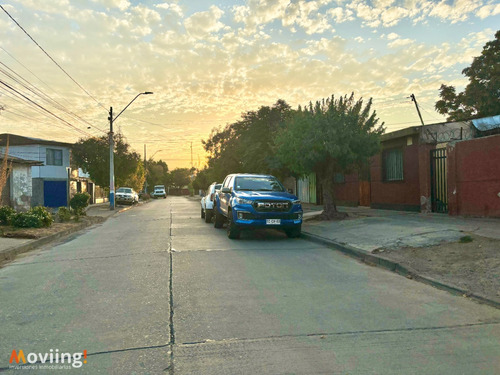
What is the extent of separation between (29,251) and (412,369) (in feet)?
33.6

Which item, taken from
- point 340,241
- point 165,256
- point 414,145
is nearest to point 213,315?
point 165,256

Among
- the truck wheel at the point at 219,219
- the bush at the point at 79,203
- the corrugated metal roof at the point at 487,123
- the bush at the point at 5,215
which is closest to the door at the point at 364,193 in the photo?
the corrugated metal roof at the point at 487,123

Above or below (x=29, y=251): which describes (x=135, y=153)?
above

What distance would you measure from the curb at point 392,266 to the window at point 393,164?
7.80 m

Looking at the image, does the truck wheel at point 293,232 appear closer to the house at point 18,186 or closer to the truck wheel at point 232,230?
the truck wheel at point 232,230

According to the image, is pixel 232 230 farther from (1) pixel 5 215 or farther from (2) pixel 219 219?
(1) pixel 5 215

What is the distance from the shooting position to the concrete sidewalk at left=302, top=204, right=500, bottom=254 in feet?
31.0

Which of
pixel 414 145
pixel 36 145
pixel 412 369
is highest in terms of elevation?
pixel 36 145

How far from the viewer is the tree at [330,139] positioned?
534 inches

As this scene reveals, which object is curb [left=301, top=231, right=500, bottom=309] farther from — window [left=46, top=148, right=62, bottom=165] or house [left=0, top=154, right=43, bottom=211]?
window [left=46, top=148, right=62, bottom=165]

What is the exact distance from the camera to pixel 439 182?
14953 millimetres

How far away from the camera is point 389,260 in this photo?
7863 mm

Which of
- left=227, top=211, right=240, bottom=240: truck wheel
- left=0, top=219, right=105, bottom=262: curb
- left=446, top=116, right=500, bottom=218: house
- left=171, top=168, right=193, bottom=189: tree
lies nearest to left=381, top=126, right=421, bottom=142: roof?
left=446, top=116, right=500, bottom=218: house

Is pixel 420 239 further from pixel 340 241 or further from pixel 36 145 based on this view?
pixel 36 145
